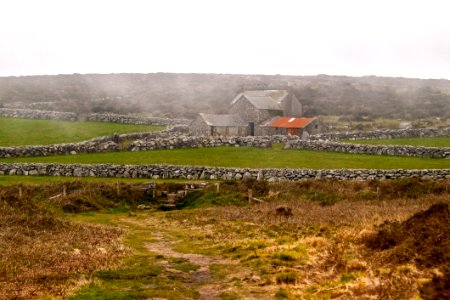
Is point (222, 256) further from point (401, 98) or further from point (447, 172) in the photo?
point (401, 98)

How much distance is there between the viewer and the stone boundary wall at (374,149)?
163ft

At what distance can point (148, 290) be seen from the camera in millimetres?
15812

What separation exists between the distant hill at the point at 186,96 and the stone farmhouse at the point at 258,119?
43.1 feet

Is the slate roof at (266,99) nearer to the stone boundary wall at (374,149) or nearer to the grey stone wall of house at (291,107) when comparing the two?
the grey stone wall of house at (291,107)

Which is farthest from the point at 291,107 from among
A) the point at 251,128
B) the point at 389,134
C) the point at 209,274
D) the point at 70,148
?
the point at 209,274

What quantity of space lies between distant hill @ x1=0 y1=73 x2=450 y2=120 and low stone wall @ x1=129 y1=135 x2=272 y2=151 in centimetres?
3662

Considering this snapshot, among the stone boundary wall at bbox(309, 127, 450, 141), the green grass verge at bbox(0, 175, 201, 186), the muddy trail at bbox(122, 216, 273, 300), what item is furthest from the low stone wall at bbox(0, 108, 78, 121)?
the muddy trail at bbox(122, 216, 273, 300)

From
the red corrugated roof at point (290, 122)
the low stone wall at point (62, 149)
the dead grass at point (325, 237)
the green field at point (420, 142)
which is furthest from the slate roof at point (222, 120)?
the dead grass at point (325, 237)

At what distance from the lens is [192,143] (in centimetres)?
5688

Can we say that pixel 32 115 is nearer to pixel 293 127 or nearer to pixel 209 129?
pixel 209 129

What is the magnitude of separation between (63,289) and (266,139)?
46.0 metres

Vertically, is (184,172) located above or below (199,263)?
below

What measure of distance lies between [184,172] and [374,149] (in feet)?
59.6

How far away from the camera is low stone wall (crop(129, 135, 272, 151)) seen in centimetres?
5525
